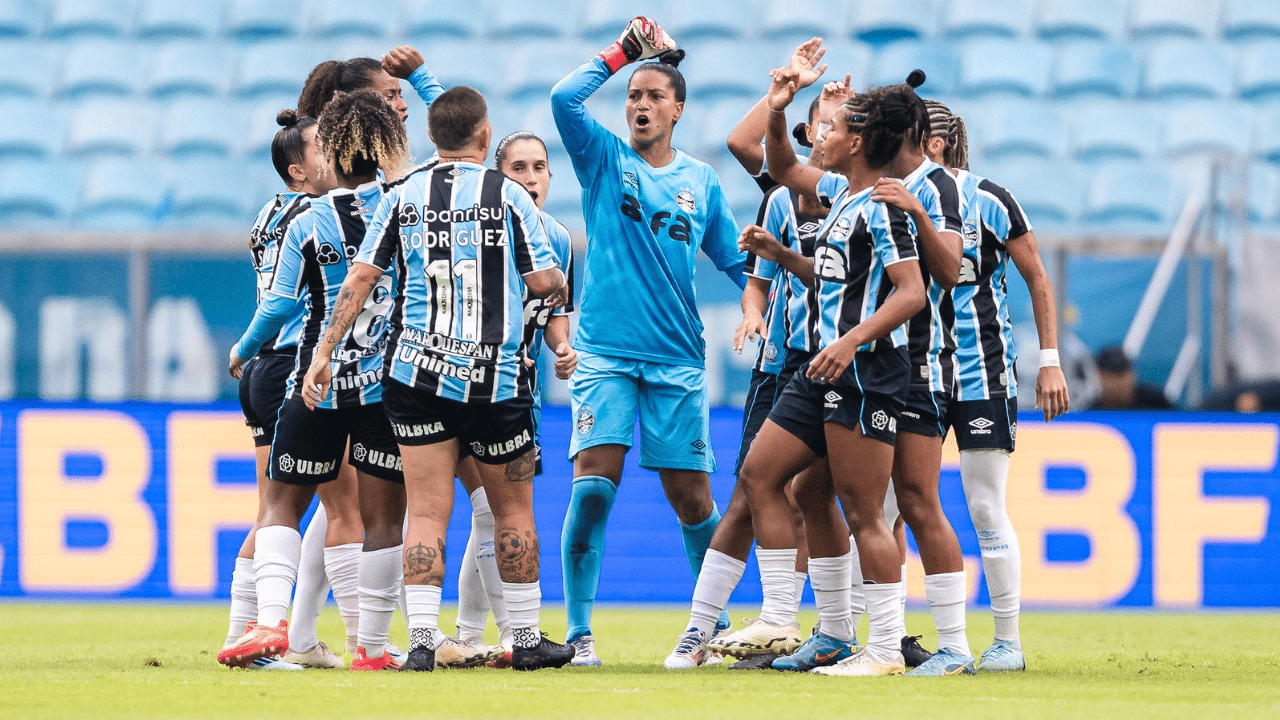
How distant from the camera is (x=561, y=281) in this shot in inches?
214

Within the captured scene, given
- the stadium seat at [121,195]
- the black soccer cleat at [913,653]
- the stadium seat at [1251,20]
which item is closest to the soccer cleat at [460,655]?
the black soccer cleat at [913,653]

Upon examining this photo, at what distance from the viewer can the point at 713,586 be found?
228 inches

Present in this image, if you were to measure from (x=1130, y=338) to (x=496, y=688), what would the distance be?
22.1ft

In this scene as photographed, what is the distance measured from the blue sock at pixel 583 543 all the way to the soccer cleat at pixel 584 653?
0.14 feet

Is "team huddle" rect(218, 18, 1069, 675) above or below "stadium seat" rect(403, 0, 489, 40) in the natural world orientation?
Result: below

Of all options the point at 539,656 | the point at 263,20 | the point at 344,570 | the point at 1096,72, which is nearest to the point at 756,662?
the point at 539,656

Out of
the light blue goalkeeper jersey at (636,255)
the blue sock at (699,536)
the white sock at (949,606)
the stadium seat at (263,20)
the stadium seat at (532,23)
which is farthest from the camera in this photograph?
the stadium seat at (263,20)

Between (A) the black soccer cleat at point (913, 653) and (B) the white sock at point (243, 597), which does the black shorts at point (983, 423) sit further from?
(B) the white sock at point (243, 597)

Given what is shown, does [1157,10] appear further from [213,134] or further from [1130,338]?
[213,134]

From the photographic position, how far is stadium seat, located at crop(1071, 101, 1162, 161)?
14352mm

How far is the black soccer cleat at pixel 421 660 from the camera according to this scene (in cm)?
540

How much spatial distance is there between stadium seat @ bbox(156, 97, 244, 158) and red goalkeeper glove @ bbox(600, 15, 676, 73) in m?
9.63

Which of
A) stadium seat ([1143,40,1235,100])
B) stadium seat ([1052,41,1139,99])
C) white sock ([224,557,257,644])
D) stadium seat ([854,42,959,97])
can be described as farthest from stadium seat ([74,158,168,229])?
stadium seat ([1143,40,1235,100])

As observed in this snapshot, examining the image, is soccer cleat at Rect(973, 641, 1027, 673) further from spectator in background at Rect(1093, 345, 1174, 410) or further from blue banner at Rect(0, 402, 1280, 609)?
spectator in background at Rect(1093, 345, 1174, 410)
